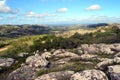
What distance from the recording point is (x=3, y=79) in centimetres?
4125

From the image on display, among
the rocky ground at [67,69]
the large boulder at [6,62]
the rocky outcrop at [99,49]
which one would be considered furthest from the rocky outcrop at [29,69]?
the rocky outcrop at [99,49]

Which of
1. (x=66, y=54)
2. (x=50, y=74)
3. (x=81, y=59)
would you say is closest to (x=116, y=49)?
(x=66, y=54)

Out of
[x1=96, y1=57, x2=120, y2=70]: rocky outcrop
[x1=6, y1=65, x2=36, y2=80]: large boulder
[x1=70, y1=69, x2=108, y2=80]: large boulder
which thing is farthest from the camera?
[x1=6, y1=65, x2=36, y2=80]: large boulder

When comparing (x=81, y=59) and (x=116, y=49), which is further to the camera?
(x=116, y=49)

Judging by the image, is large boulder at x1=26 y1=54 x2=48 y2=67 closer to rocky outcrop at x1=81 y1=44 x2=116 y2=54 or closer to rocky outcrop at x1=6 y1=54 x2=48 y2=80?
rocky outcrop at x1=6 y1=54 x2=48 y2=80

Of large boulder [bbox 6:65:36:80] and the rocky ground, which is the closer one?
the rocky ground

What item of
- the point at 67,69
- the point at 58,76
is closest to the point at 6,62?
the point at 67,69

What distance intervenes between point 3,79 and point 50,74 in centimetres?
1633

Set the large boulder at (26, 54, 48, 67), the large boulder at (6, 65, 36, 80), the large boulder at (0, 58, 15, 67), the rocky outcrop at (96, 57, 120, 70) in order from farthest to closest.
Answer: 1. the large boulder at (0, 58, 15, 67)
2. the large boulder at (26, 54, 48, 67)
3. the large boulder at (6, 65, 36, 80)
4. the rocky outcrop at (96, 57, 120, 70)

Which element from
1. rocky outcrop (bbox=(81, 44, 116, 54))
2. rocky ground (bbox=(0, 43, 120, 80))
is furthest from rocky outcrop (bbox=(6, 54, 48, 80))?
rocky outcrop (bbox=(81, 44, 116, 54))

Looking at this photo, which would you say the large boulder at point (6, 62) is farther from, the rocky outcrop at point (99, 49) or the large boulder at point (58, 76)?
the large boulder at point (58, 76)

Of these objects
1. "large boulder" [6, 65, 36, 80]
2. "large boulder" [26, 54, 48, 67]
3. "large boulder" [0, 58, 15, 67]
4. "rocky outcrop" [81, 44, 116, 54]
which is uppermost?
"large boulder" [26, 54, 48, 67]

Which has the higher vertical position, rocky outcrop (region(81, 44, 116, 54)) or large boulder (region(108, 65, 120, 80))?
large boulder (region(108, 65, 120, 80))

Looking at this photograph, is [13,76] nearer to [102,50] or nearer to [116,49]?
[102,50]
